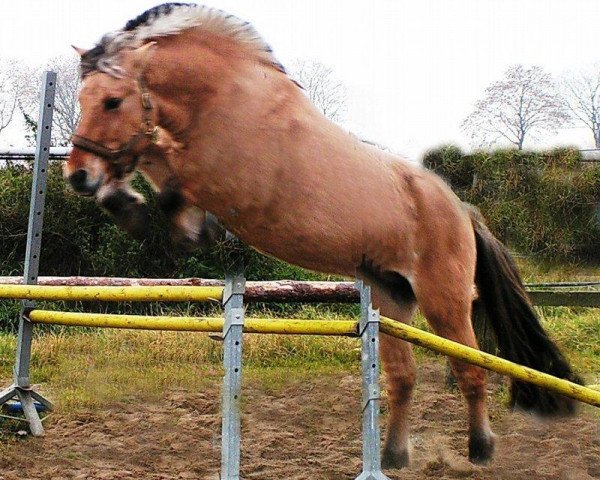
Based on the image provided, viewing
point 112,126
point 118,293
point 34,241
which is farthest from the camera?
point 34,241

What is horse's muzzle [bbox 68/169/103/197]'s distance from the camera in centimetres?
220

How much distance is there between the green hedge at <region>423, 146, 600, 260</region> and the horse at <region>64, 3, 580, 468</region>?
32.7 inches

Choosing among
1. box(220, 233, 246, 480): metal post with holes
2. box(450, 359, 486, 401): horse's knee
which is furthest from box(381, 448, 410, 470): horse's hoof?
box(220, 233, 246, 480): metal post with holes

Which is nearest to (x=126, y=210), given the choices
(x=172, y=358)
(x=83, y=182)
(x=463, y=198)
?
(x=83, y=182)

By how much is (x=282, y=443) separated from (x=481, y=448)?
0.77 m

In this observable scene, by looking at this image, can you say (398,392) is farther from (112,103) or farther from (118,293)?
(112,103)

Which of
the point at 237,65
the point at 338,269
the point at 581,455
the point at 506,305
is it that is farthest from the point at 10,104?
the point at 581,455

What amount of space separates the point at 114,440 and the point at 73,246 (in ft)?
6.02

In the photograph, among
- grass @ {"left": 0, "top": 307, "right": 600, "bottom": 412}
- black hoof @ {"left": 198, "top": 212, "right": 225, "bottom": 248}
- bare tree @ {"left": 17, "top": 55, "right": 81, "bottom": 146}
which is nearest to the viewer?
black hoof @ {"left": 198, "top": 212, "right": 225, "bottom": 248}

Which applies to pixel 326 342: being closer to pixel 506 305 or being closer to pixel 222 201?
pixel 506 305

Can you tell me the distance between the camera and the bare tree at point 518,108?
379cm

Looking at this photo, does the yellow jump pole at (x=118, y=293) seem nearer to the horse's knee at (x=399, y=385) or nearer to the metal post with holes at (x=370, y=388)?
the metal post with holes at (x=370, y=388)

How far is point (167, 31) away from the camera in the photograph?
237cm

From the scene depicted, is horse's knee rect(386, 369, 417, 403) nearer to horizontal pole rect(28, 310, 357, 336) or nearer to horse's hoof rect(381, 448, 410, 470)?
horse's hoof rect(381, 448, 410, 470)
